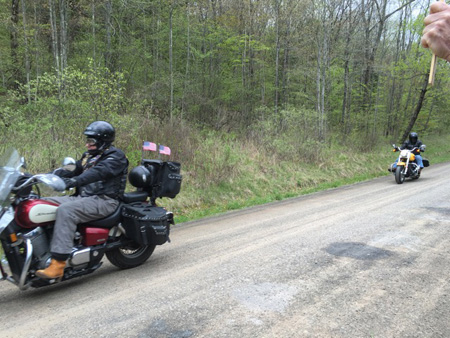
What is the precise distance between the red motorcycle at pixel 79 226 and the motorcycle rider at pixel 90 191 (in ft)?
0.37

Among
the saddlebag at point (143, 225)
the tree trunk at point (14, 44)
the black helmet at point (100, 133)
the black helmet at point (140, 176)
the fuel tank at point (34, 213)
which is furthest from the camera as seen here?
the tree trunk at point (14, 44)

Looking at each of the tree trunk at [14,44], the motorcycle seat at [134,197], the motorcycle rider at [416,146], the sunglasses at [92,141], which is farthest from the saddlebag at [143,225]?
the tree trunk at [14,44]

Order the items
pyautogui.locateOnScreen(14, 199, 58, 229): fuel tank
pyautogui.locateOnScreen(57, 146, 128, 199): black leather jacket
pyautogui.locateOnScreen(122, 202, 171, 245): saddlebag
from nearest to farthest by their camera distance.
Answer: pyautogui.locateOnScreen(14, 199, 58, 229): fuel tank
pyautogui.locateOnScreen(57, 146, 128, 199): black leather jacket
pyautogui.locateOnScreen(122, 202, 171, 245): saddlebag

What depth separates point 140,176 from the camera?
15.9 ft

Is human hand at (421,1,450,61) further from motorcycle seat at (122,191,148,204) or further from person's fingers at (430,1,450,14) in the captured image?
motorcycle seat at (122,191,148,204)

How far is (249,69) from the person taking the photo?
24062 millimetres

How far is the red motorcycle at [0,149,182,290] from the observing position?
377cm

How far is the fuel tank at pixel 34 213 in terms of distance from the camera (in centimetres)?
383

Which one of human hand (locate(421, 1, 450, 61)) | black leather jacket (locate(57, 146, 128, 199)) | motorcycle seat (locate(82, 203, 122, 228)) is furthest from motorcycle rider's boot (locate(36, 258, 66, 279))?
human hand (locate(421, 1, 450, 61))

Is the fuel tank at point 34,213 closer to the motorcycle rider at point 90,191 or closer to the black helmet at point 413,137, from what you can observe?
the motorcycle rider at point 90,191

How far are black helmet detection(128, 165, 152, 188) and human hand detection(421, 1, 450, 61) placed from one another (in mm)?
3661

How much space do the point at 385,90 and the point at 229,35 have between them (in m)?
13.9

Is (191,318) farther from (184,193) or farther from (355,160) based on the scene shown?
(355,160)

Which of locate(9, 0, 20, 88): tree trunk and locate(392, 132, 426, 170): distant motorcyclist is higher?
locate(9, 0, 20, 88): tree trunk
